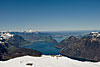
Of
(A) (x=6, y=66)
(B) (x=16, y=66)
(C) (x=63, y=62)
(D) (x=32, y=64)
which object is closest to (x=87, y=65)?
(C) (x=63, y=62)

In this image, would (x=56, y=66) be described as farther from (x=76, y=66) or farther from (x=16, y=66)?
(x=16, y=66)

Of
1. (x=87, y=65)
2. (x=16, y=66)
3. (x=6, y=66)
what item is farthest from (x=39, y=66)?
(x=87, y=65)

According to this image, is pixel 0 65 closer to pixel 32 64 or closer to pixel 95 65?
pixel 32 64

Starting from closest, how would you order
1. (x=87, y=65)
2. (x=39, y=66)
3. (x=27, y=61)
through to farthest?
(x=39, y=66)
(x=87, y=65)
(x=27, y=61)

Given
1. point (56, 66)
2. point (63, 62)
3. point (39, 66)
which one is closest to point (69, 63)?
point (63, 62)

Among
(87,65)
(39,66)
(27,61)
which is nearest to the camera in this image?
(39,66)

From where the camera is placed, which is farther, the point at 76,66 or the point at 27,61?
the point at 27,61

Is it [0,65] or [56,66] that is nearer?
[56,66]

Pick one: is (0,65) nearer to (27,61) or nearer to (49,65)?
(27,61)
